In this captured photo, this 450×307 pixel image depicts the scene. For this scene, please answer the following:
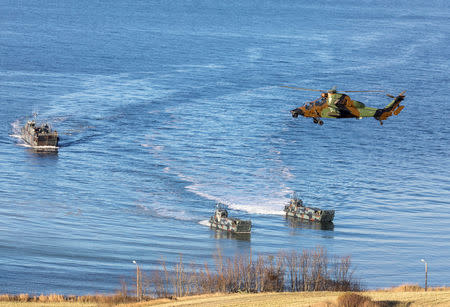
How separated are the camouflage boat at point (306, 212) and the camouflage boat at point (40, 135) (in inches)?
2382

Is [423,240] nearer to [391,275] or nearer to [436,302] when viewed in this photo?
[391,275]

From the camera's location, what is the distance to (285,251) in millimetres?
133375

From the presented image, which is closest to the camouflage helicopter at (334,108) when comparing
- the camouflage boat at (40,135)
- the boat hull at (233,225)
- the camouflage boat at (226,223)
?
the boat hull at (233,225)

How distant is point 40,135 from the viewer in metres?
184

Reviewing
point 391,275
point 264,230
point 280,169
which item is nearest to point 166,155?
point 280,169

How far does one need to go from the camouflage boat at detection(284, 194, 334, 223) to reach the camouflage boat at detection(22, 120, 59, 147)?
60493 mm

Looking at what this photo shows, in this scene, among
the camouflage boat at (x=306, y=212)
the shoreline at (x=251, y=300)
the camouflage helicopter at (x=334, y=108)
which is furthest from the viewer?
the camouflage boat at (x=306, y=212)

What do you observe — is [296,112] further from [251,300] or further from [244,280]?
[244,280]

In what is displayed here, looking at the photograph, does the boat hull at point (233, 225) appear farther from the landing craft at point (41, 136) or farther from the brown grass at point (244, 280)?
the landing craft at point (41, 136)

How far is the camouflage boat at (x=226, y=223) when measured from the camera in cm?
14125

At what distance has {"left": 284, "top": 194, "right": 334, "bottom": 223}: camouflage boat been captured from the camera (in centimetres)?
15138

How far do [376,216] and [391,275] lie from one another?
33208 mm

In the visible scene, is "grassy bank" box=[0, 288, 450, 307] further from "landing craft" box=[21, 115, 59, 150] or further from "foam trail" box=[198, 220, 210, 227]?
"landing craft" box=[21, 115, 59, 150]

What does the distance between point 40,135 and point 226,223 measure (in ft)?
198
